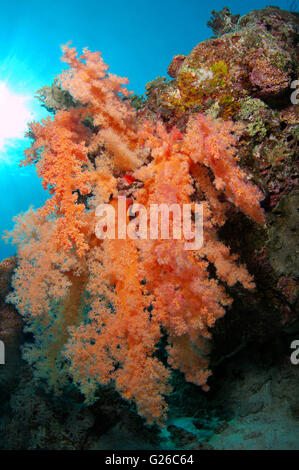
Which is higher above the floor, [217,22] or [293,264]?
[217,22]

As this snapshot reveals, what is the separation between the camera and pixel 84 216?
3.49 m

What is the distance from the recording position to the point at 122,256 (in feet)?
10.6

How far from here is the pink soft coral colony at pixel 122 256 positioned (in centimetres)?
286

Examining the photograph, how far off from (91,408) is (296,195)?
4577 millimetres

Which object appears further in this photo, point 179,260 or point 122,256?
point 122,256

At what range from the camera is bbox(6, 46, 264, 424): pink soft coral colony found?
2.86 metres

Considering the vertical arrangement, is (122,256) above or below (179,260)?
above

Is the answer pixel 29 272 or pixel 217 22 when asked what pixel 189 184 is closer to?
pixel 29 272
